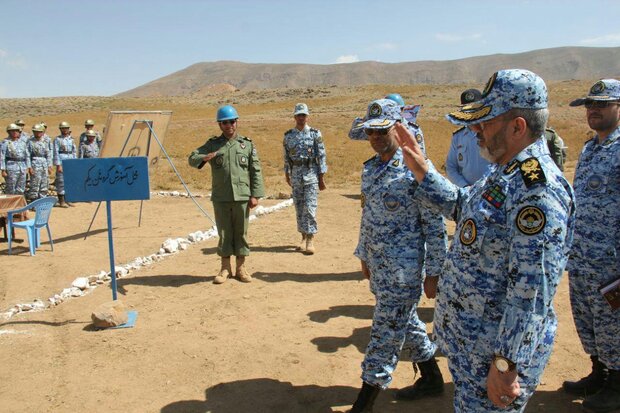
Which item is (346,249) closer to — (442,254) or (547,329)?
(442,254)

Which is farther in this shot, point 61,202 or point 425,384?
point 61,202

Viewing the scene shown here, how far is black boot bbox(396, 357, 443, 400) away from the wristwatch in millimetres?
1844

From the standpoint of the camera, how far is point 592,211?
349 cm

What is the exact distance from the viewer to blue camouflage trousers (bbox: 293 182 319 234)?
8078 millimetres

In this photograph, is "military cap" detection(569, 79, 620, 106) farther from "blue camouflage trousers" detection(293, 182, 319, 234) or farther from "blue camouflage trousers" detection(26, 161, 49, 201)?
"blue camouflage trousers" detection(26, 161, 49, 201)

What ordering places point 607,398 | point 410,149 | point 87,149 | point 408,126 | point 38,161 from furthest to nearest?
1. point 87,149
2. point 38,161
3. point 408,126
4. point 607,398
5. point 410,149

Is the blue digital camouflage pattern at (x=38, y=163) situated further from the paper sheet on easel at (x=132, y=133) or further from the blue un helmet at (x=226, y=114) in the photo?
the blue un helmet at (x=226, y=114)

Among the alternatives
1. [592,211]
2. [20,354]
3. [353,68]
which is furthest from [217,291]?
[353,68]

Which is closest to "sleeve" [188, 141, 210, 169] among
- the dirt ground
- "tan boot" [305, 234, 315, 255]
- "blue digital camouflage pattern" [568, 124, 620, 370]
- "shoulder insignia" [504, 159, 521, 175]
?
the dirt ground

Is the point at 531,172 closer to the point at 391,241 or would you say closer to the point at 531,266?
the point at 531,266

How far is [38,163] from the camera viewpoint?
1193 cm

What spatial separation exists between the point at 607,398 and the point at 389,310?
5.36 feet

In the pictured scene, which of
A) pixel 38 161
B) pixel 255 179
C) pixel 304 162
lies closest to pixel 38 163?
pixel 38 161

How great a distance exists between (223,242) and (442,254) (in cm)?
390
